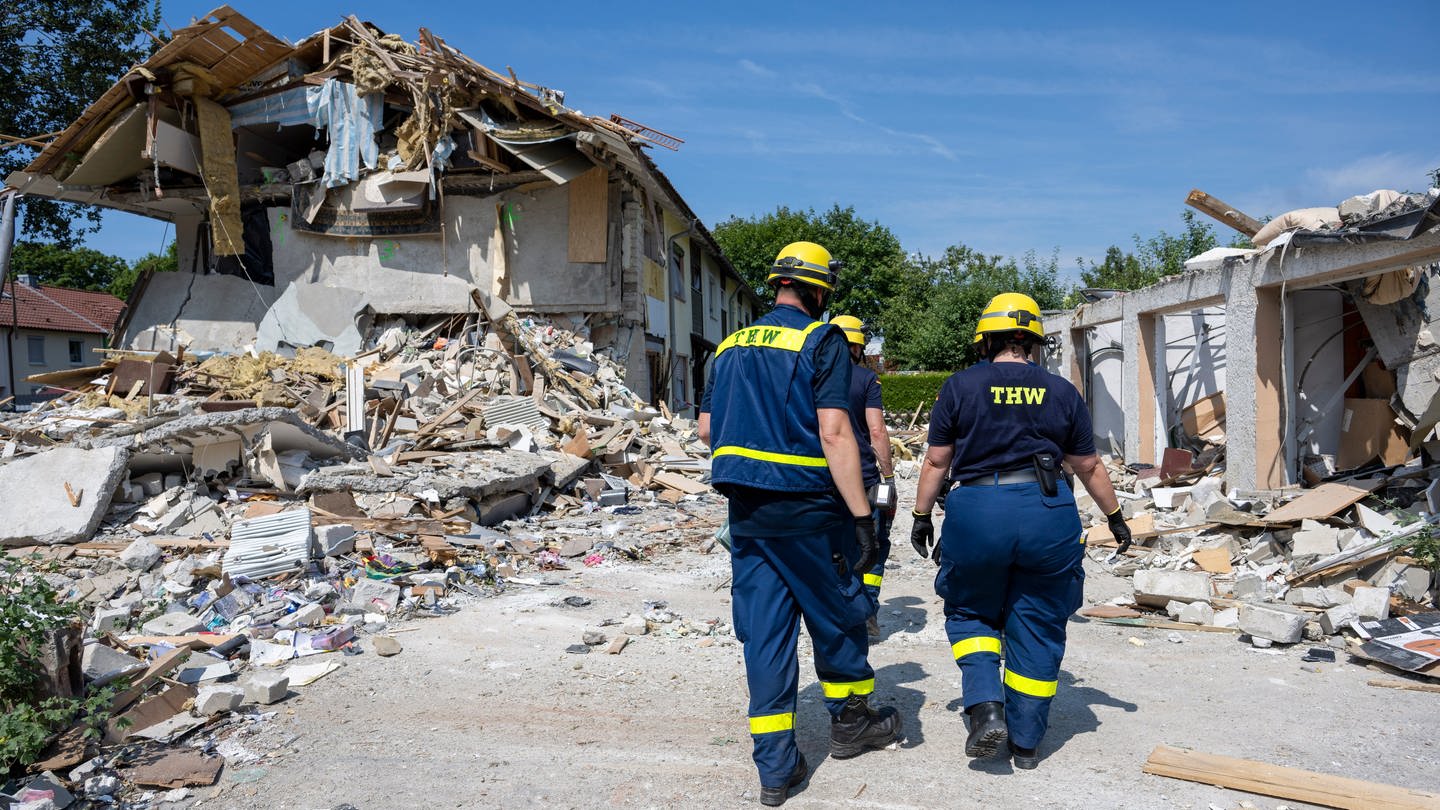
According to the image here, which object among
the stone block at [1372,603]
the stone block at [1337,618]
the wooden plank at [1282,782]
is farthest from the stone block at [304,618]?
the stone block at [1372,603]

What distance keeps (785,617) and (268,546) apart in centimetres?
475

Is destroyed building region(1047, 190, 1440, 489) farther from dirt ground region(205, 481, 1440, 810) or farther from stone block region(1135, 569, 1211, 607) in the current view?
dirt ground region(205, 481, 1440, 810)

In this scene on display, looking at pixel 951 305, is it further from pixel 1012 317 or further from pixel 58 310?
pixel 58 310

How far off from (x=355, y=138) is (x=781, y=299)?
1395cm

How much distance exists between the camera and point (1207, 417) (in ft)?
39.5

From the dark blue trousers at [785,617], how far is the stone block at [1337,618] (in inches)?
145

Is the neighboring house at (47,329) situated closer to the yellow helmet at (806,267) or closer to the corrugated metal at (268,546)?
the corrugated metal at (268,546)

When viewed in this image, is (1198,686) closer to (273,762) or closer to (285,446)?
(273,762)

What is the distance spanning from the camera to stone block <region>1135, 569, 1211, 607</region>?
243 inches

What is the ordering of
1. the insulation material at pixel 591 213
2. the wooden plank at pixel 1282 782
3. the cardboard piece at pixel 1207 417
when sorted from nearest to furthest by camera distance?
the wooden plank at pixel 1282 782 → the cardboard piece at pixel 1207 417 → the insulation material at pixel 591 213

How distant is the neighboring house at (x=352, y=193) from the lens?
14.5 meters

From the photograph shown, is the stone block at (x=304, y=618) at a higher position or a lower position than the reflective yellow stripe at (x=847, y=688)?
lower

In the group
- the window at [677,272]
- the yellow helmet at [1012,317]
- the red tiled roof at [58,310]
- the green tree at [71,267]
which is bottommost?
the yellow helmet at [1012,317]

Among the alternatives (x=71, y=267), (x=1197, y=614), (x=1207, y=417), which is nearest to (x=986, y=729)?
(x=1197, y=614)
